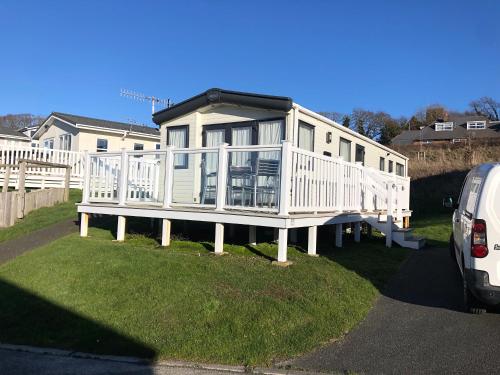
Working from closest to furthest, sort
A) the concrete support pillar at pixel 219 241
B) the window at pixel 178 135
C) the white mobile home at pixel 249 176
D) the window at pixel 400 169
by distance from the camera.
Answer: the white mobile home at pixel 249 176 → the concrete support pillar at pixel 219 241 → the window at pixel 178 135 → the window at pixel 400 169

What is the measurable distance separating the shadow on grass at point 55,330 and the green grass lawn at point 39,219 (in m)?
5.58

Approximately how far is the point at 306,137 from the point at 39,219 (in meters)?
7.69

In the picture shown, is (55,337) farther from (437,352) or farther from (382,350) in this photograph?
(437,352)

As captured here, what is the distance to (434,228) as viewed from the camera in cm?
1612

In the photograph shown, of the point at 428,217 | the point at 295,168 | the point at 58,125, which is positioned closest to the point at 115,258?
the point at 295,168

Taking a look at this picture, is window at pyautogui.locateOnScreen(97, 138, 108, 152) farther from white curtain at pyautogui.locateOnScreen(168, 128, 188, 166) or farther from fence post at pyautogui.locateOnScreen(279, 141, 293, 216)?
fence post at pyautogui.locateOnScreen(279, 141, 293, 216)

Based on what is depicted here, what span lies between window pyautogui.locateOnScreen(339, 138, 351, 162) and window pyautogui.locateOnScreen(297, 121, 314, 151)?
2.32m

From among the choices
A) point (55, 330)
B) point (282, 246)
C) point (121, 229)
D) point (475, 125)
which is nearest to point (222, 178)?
point (282, 246)

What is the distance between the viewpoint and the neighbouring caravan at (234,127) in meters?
11.1

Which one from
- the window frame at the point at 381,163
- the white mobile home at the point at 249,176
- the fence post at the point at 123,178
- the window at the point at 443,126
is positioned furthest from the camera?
the window at the point at 443,126

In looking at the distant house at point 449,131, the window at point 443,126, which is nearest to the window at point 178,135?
the distant house at point 449,131

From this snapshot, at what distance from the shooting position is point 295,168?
8.09 meters

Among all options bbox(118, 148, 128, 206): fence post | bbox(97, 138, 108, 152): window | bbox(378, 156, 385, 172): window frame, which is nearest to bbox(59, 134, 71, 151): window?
bbox(97, 138, 108, 152): window

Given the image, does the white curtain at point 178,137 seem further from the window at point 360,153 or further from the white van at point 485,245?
the white van at point 485,245
